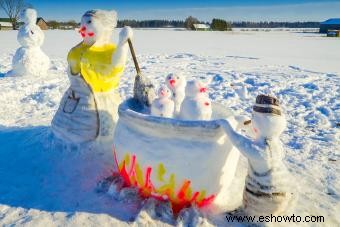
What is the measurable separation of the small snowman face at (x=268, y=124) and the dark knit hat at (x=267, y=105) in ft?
0.08

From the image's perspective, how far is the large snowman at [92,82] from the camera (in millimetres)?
3234

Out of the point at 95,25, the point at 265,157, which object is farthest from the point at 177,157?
the point at 95,25

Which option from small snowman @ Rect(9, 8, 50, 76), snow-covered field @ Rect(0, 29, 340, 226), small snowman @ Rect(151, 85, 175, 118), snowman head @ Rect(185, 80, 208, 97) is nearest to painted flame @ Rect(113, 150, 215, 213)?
snow-covered field @ Rect(0, 29, 340, 226)

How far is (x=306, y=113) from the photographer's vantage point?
17.4ft

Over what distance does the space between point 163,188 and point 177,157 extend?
26 centimetres

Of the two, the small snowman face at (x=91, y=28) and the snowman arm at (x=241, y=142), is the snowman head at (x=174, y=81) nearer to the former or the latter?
the snowman arm at (x=241, y=142)

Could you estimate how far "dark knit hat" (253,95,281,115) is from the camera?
2258mm

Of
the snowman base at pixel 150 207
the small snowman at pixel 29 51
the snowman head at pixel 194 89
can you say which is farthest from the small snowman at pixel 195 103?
the small snowman at pixel 29 51

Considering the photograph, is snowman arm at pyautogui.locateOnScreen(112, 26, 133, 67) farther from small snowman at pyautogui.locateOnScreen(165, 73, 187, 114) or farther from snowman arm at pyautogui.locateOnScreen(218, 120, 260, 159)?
snowman arm at pyautogui.locateOnScreen(218, 120, 260, 159)

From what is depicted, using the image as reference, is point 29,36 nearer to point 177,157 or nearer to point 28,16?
point 28,16

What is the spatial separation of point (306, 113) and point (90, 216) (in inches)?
149

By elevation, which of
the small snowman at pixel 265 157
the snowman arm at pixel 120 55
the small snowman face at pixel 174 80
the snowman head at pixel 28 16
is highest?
the snowman head at pixel 28 16

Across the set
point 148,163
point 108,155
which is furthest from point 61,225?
point 108,155

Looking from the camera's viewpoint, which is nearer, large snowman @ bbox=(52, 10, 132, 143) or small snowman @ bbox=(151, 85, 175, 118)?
small snowman @ bbox=(151, 85, 175, 118)
